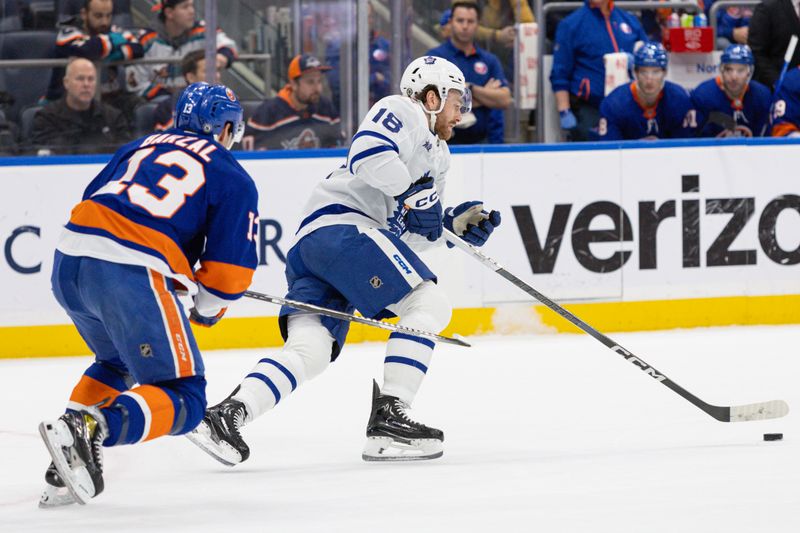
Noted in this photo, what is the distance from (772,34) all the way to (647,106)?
1013 mm

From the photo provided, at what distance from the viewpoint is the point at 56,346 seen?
18.3ft

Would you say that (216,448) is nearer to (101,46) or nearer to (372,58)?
(101,46)

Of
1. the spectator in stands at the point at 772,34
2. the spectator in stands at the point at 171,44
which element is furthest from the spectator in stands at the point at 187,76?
the spectator in stands at the point at 772,34

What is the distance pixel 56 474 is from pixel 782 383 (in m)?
2.74

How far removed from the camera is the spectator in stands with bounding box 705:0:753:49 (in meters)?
7.67

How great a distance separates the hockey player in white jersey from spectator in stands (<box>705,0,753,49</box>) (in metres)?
4.20

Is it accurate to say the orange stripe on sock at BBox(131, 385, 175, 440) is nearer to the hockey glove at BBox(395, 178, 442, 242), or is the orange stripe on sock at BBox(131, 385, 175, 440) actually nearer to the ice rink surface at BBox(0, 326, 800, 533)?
the ice rink surface at BBox(0, 326, 800, 533)

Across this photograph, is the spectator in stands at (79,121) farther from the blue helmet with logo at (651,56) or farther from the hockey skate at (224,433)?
the hockey skate at (224,433)

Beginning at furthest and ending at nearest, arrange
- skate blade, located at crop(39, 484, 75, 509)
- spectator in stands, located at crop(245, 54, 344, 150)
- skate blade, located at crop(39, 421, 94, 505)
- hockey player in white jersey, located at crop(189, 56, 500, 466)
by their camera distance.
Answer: spectator in stands, located at crop(245, 54, 344, 150) → hockey player in white jersey, located at crop(189, 56, 500, 466) → skate blade, located at crop(39, 484, 75, 509) → skate blade, located at crop(39, 421, 94, 505)

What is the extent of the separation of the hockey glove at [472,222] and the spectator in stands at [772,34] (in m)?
3.54

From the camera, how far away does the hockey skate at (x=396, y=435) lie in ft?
12.1

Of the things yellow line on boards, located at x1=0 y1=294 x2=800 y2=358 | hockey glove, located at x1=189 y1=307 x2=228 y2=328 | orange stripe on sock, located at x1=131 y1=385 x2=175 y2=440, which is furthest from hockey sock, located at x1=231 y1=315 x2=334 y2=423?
yellow line on boards, located at x1=0 y1=294 x2=800 y2=358

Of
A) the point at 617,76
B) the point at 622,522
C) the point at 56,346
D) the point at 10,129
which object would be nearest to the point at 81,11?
the point at 10,129

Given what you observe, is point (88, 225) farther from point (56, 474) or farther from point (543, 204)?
point (543, 204)
